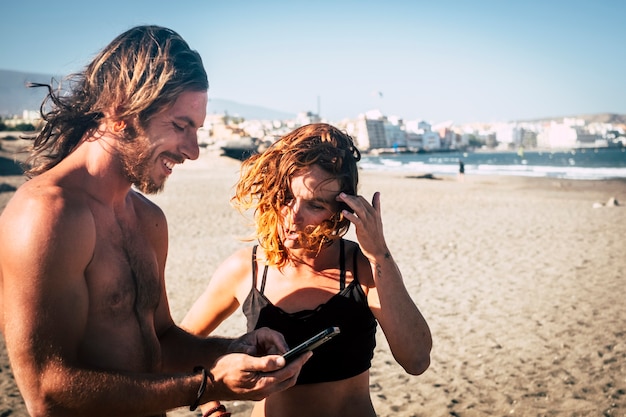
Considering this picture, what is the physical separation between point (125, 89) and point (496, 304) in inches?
306

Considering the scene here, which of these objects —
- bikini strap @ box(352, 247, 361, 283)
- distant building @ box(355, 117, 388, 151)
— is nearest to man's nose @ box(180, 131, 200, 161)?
bikini strap @ box(352, 247, 361, 283)

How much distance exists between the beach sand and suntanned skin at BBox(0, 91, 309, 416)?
76 centimetres

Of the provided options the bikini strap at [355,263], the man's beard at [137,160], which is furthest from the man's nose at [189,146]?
the bikini strap at [355,263]

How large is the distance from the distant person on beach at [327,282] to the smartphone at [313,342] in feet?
1.39

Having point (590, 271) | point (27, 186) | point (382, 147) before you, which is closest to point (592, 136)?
point (382, 147)

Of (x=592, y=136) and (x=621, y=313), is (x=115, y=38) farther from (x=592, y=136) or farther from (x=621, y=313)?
(x=592, y=136)

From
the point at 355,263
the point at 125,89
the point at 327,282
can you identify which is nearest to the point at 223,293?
the point at 327,282

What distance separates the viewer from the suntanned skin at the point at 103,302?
1638 millimetres

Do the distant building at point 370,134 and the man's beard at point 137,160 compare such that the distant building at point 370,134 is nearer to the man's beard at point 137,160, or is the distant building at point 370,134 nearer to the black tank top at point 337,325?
the black tank top at point 337,325

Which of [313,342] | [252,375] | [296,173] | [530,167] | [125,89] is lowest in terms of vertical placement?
[530,167]

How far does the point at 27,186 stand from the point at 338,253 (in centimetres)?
135

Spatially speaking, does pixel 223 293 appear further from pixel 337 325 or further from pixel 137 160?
pixel 137 160

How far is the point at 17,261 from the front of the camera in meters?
1.63

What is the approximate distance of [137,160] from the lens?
213 cm
